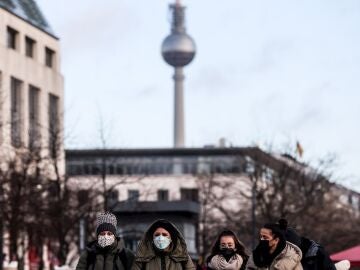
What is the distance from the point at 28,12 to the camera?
93000 millimetres

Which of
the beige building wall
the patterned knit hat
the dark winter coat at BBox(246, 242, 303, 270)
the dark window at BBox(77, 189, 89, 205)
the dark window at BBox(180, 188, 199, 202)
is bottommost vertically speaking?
the dark winter coat at BBox(246, 242, 303, 270)

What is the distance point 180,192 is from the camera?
474 ft

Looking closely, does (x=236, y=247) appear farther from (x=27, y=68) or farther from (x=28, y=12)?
(x=28, y=12)

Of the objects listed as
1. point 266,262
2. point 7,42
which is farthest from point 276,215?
point 266,262

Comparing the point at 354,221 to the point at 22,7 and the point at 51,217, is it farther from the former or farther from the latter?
the point at 51,217

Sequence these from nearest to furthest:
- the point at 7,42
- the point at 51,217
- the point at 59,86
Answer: the point at 51,217 → the point at 7,42 → the point at 59,86

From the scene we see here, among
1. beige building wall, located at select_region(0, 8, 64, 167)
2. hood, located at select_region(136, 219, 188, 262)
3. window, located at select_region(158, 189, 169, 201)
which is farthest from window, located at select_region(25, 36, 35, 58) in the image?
hood, located at select_region(136, 219, 188, 262)

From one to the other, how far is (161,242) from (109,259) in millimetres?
598

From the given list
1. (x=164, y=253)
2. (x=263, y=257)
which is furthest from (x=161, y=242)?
(x=263, y=257)

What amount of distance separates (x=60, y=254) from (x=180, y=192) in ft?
289

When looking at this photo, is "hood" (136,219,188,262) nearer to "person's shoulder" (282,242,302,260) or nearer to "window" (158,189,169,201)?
"person's shoulder" (282,242,302,260)

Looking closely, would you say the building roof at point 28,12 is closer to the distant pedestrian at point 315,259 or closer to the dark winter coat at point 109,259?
the distant pedestrian at point 315,259

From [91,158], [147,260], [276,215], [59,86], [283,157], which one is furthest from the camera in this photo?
[59,86]

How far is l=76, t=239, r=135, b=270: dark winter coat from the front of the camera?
1538cm
